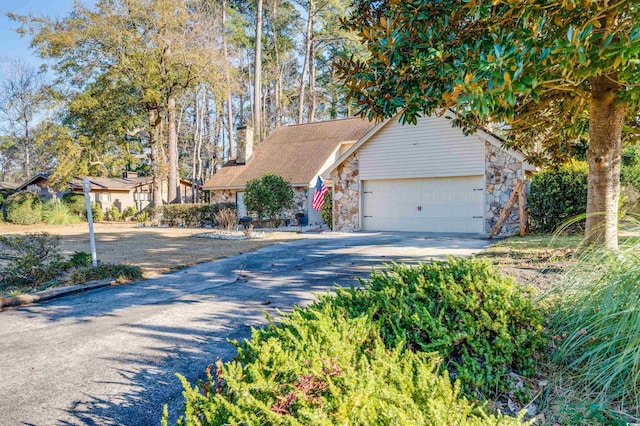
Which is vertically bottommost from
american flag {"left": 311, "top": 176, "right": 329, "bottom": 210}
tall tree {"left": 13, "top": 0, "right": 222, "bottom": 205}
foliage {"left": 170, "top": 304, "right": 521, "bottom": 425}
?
foliage {"left": 170, "top": 304, "right": 521, "bottom": 425}

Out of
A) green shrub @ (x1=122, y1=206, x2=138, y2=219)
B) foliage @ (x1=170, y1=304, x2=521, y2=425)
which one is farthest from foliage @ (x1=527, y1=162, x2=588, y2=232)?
green shrub @ (x1=122, y1=206, x2=138, y2=219)

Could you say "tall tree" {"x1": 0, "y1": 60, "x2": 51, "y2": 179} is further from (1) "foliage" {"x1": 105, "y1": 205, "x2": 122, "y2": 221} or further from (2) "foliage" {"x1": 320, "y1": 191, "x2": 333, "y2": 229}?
(2) "foliage" {"x1": 320, "y1": 191, "x2": 333, "y2": 229}

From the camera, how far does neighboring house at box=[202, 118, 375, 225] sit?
19.1 metres

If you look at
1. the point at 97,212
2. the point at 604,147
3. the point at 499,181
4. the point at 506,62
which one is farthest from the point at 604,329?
the point at 97,212

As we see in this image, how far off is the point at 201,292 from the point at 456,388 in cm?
479

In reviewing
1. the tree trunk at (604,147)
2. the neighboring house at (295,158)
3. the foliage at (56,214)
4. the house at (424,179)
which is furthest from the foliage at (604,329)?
the foliage at (56,214)

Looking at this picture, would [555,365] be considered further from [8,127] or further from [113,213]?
[8,127]

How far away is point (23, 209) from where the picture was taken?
23297mm

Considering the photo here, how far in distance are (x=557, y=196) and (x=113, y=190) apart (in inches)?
1182

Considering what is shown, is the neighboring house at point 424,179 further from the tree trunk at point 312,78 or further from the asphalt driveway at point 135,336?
the tree trunk at point 312,78

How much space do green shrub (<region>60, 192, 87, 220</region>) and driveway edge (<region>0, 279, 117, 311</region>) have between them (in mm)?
23348

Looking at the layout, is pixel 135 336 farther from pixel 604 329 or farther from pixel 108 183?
pixel 108 183

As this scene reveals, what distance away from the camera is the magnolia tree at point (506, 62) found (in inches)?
144

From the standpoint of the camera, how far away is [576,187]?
35.2 ft
